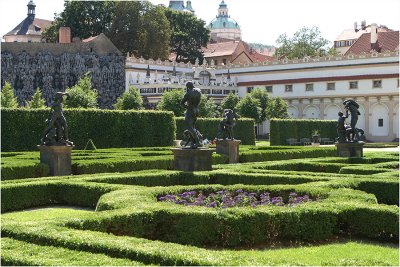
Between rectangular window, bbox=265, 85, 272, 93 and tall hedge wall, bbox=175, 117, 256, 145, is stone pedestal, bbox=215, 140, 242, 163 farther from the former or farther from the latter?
rectangular window, bbox=265, 85, 272, 93

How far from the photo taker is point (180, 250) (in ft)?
23.9

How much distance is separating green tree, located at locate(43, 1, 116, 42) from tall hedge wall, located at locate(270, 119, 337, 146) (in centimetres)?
3047

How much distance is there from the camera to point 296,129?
49.7 m

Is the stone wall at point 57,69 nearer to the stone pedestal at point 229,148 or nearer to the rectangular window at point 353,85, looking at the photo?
the rectangular window at point 353,85

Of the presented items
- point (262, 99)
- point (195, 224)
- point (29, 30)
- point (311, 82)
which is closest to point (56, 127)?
point (195, 224)

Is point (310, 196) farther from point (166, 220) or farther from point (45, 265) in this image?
point (45, 265)

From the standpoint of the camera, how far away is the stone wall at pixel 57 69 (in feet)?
208

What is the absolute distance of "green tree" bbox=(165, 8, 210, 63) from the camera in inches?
3204

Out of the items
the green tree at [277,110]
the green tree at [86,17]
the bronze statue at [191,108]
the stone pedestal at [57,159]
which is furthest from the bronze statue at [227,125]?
the green tree at [86,17]

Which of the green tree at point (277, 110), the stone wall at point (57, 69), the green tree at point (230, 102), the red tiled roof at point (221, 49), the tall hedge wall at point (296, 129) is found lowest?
the tall hedge wall at point (296, 129)

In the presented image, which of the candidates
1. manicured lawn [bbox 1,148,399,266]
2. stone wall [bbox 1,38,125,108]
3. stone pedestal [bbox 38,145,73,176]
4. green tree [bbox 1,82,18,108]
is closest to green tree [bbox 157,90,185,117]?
green tree [bbox 1,82,18,108]

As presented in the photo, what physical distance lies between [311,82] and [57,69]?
87.2 feet

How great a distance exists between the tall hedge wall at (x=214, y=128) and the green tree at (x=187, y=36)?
38.1 metres

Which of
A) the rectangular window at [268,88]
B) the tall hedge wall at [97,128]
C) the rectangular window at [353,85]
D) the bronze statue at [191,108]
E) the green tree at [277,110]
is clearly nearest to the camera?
the bronze statue at [191,108]
